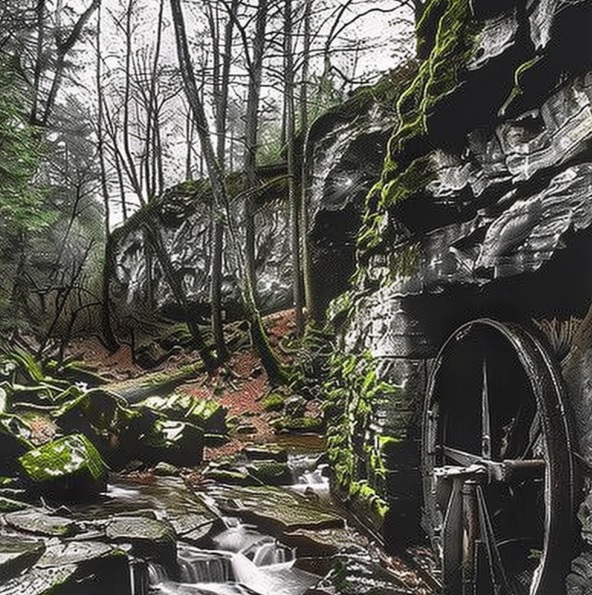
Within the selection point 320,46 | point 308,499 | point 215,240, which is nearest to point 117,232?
point 215,240

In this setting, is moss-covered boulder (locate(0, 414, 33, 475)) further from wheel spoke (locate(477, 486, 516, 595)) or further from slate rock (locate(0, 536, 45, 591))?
wheel spoke (locate(477, 486, 516, 595))

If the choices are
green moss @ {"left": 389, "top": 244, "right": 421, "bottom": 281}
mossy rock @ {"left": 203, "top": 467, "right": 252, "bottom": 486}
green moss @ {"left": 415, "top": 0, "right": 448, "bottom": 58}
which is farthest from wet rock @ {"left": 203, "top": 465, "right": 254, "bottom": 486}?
green moss @ {"left": 415, "top": 0, "right": 448, "bottom": 58}

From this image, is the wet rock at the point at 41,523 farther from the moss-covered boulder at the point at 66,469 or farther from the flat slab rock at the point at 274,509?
the flat slab rock at the point at 274,509

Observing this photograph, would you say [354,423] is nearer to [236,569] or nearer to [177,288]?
[236,569]

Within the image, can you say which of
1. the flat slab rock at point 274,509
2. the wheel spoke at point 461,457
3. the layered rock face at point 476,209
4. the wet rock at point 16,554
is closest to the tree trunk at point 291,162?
the layered rock face at point 476,209

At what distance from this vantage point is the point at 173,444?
2.11 meters

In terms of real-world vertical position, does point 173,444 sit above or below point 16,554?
above

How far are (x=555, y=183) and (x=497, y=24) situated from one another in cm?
65

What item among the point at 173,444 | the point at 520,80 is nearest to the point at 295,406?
the point at 173,444

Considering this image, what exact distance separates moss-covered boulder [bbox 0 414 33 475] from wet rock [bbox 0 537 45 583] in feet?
0.76

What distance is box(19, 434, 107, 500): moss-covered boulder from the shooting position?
186cm

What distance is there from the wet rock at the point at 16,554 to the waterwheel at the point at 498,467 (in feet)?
4.16

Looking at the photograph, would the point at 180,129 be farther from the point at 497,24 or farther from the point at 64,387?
the point at 497,24

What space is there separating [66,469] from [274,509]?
746 millimetres
